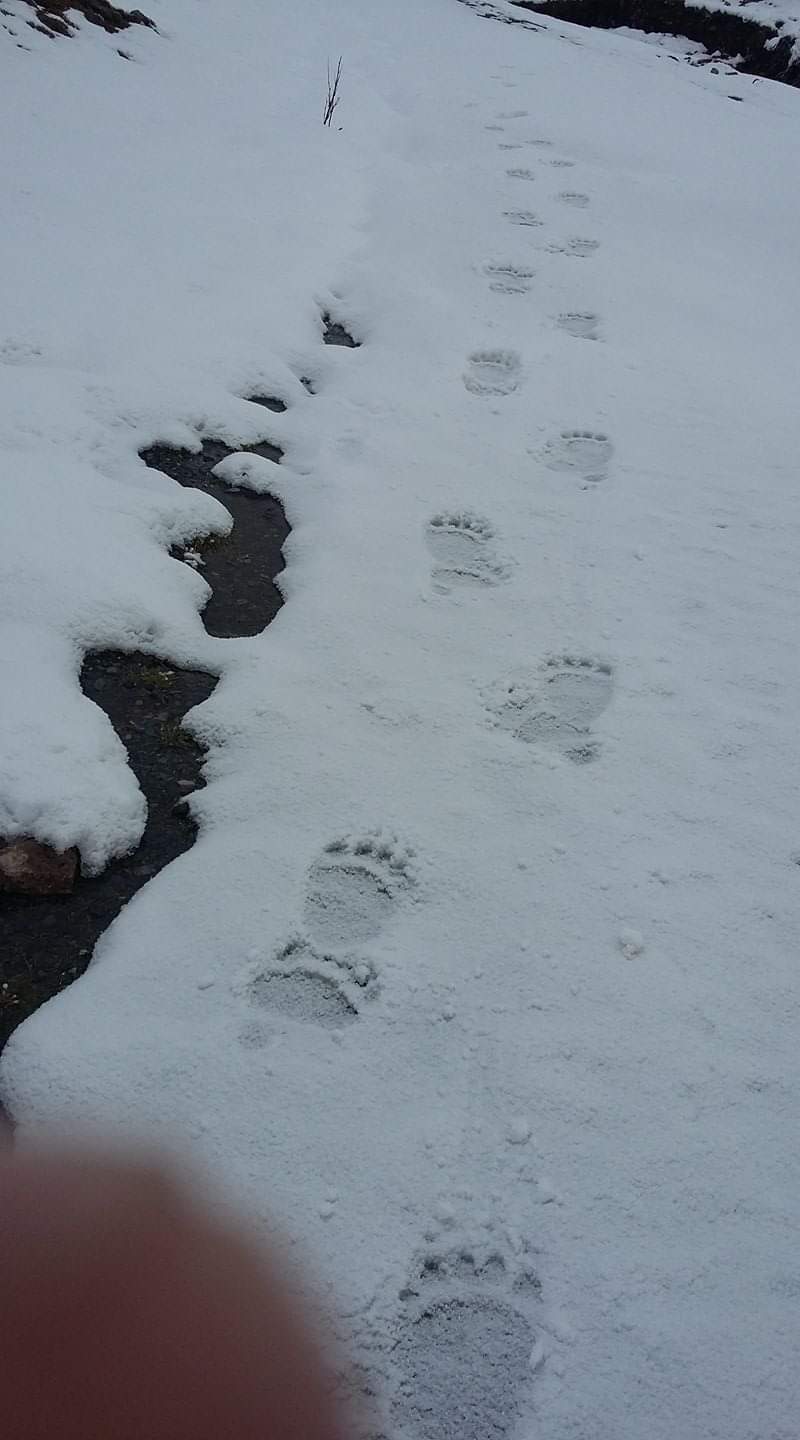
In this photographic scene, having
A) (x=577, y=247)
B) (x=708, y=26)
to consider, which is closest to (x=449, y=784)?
(x=577, y=247)

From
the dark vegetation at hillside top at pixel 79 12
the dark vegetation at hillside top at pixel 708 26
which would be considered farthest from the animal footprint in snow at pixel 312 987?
the dark vegetation at hillside top at pixel 708 26

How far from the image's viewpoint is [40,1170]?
4.77 ft

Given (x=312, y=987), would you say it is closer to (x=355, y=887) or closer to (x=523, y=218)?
(x=355, y=887)

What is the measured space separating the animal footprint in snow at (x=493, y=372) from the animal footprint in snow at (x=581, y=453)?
448 mm

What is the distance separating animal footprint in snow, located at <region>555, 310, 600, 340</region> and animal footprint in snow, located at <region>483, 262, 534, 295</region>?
0.36m

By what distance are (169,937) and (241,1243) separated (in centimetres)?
59

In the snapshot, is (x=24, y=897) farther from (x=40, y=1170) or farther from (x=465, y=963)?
(x=465, y=963)

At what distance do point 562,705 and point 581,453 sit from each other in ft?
5.26

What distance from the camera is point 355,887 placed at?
6.35 feet

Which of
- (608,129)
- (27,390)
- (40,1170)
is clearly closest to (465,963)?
(40,1170)

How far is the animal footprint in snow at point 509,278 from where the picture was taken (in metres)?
4.93

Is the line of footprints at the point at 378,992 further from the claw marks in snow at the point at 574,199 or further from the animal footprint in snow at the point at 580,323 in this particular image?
the claw marks in snow at the point at 574,199

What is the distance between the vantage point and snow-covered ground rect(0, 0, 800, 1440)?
4.68ft

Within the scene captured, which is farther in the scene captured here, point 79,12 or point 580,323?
point 79,12
